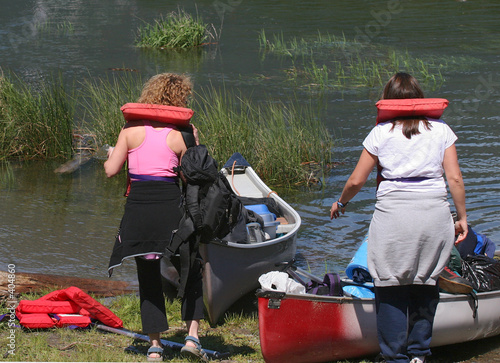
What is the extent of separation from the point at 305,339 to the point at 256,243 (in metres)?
1.16

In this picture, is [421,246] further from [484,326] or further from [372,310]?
[484,326]

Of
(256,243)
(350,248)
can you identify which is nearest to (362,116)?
(350,248)

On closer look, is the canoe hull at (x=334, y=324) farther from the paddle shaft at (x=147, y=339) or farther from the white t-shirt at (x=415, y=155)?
the white t-shirt at (x=415, y=155)

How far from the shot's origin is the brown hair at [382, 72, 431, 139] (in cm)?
346

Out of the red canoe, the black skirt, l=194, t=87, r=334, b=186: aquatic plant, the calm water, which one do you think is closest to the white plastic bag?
the red canoe

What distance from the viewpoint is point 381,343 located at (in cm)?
362

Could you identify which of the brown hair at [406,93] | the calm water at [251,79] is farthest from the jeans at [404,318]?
the calm water at [251,79]

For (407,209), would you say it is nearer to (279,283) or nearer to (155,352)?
(279,283)

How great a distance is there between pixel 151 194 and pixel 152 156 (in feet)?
0.71

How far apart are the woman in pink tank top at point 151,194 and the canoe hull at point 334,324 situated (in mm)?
468

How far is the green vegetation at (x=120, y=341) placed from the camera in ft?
12.8

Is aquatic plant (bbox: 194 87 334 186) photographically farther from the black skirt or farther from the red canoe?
the black skirt

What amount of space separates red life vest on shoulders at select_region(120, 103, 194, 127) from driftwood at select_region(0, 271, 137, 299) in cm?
178

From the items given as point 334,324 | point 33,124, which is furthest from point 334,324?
point 33,124
